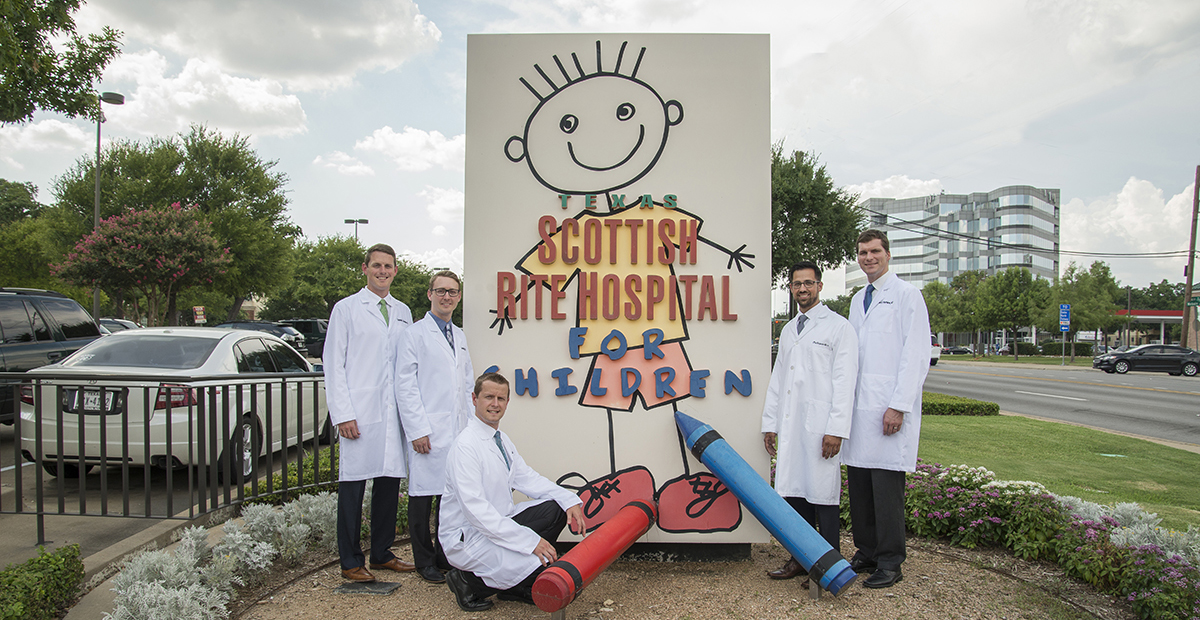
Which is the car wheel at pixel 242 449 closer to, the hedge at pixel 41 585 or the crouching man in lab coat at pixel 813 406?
the hedge at pixel 41 585

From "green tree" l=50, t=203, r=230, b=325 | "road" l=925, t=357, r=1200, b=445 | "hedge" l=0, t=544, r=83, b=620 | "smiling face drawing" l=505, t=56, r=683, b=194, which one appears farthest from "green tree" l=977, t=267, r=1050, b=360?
"hedge" l=0, t=544, r=83, b=620

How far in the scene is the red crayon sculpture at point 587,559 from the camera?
9.67 feet

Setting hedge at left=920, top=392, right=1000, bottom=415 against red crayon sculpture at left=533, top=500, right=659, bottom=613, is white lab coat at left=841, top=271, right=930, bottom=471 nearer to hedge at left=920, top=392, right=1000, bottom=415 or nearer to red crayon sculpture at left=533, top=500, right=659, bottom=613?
red crayon sculpture at left=533, top=500, right=659, bottom=613

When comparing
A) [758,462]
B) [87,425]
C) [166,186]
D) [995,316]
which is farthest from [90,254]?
[995,316]

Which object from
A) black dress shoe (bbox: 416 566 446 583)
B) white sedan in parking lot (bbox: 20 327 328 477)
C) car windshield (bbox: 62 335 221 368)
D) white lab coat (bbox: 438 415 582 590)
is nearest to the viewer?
white lab coat (bbox: 438 415 582 590)

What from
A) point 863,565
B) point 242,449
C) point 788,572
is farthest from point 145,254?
point 863,565

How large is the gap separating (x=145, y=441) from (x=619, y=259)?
10.9ft

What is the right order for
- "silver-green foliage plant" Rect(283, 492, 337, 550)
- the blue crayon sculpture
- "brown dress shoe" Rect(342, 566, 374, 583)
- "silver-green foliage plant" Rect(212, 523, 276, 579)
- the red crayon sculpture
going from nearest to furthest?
the red crayon sculpture → the blue crayon sculpture → "silver-green foliage plant" Rect(212, 523, 276, 579) → "brown dress shoe" Rect(342, 566, 374, 583) → "silver-green foliage plant" Rect(283, 492, 337, 550)

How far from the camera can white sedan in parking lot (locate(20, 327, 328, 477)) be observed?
179 inches

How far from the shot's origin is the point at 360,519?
4016 millimetres

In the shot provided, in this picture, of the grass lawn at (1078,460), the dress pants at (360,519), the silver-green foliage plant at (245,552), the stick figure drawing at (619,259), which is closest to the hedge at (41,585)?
the silver-green foliage plant at (245,552)

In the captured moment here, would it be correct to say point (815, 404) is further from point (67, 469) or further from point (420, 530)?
point (67, 469)

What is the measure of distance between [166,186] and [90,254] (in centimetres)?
1053

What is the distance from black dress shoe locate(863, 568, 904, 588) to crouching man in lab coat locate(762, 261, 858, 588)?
0.82 ft
